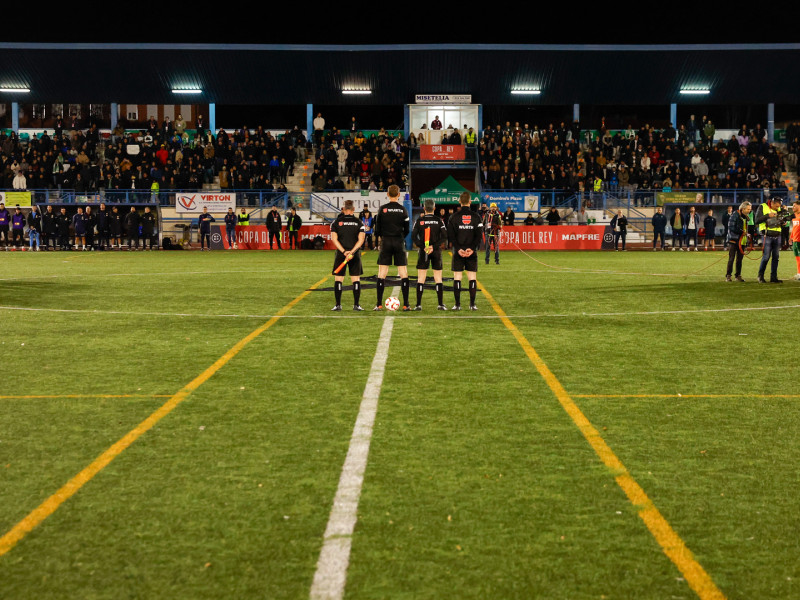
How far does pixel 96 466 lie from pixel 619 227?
3529cm

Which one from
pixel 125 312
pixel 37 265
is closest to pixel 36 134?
pixel 37 265

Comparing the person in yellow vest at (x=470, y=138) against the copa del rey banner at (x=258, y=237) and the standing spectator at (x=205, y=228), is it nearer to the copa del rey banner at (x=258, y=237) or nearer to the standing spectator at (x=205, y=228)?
the copa del rey banner at (x=258, y=237)

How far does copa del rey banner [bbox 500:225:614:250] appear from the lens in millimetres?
38781

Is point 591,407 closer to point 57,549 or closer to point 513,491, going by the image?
point 513,491

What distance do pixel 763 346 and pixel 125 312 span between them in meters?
8.99

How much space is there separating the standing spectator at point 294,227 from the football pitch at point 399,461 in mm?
26391

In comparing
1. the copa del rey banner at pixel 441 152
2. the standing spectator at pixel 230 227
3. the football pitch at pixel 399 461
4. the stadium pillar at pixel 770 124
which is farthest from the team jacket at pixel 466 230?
the stadium pillar at pixel 770 124

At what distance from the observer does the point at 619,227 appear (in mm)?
38438

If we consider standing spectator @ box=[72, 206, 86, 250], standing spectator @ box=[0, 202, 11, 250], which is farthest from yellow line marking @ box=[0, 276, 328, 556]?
standing spectator @ box=[0, 202, 11, 250]

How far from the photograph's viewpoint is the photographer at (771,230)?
1836 centimetres

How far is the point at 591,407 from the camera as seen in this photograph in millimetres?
6859

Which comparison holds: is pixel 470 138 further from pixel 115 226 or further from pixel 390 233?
pixel 390 233

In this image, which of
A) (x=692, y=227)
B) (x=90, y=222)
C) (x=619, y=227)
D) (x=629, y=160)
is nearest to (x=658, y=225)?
(x=692, y=227)

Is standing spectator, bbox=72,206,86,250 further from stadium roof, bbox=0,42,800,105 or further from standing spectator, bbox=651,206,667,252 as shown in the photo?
standing spectator, bbox=651,206,667,252
